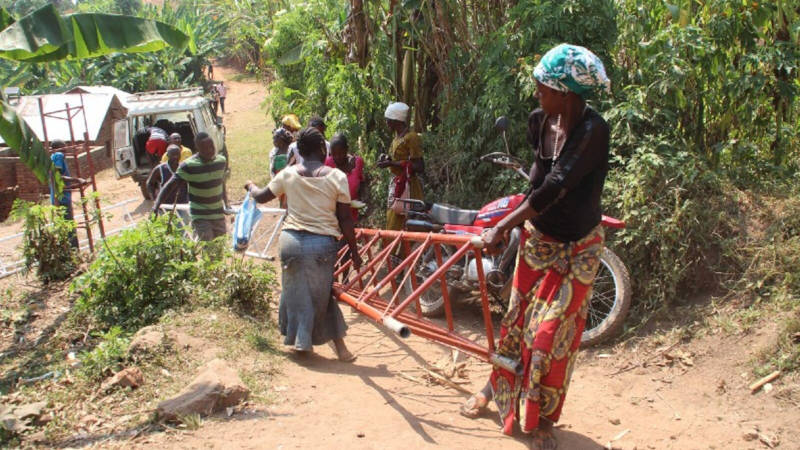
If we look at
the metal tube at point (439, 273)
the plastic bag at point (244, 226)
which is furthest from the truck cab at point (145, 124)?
the metal tube at point (439, 273)

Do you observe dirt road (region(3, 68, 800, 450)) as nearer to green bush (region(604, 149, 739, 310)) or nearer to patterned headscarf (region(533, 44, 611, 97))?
green bush (region(604, 149, 739, 310))

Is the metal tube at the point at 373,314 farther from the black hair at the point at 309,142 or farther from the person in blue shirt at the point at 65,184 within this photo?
the person in blue shirt at the point at 65,184

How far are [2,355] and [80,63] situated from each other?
22.2m

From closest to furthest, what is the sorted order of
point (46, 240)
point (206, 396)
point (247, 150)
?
point (206, 396), point (46, 240), point (247, 150)

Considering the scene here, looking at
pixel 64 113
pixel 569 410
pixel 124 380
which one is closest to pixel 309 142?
pixel 124 380

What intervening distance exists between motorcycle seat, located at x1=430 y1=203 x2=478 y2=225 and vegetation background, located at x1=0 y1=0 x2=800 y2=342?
29.2 inches

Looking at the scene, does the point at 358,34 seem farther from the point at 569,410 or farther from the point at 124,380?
the point at 569,410

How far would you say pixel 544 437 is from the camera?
344 cm

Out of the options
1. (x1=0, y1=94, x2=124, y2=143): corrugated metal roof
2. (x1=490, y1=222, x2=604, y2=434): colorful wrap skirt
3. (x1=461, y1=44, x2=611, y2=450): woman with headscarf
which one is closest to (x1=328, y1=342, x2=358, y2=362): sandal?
(x1=461, y1=44, x2=611, y2=450): woman with headscarf

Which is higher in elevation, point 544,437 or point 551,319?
point 551,319

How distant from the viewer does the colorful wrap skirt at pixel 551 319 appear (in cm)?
331

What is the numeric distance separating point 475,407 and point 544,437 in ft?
1.75

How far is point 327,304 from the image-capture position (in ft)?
16.0

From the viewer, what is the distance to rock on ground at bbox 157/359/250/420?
372 cm
